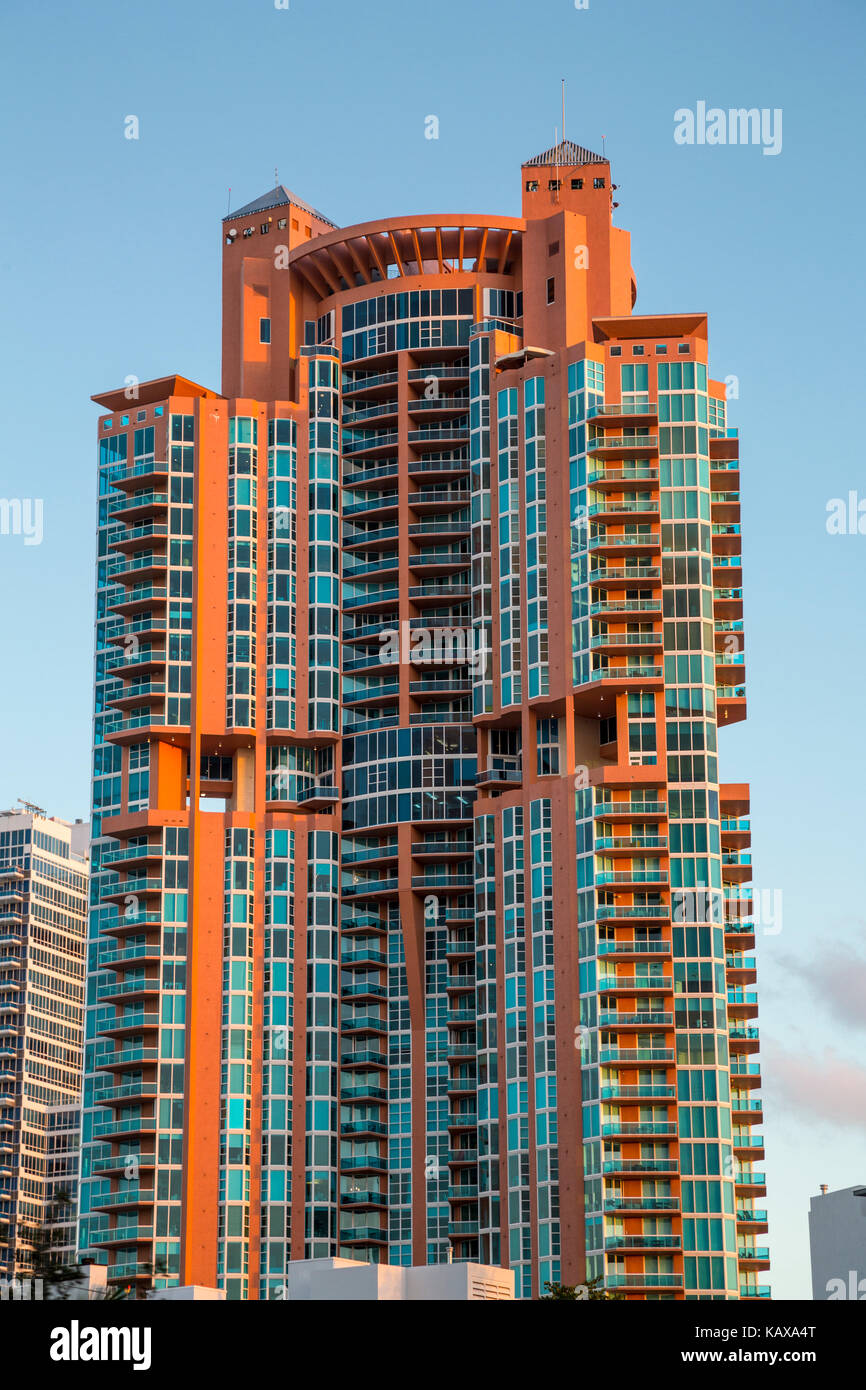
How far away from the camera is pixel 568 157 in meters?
181

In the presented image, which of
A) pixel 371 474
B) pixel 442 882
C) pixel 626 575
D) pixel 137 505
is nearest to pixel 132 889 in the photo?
pixel 442 882

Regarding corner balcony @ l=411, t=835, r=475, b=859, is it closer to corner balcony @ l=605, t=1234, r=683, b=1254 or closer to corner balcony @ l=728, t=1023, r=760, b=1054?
corner balcony @ l=728, t=1023, r=760, b=1054

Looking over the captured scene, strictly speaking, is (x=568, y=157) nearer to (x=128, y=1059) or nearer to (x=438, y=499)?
(x=438, y=499)

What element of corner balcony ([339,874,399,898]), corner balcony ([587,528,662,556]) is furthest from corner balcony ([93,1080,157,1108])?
corner balcony ([587,528,662,556])

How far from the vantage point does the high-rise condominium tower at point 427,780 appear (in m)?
152

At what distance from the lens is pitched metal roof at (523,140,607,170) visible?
180625 millimetres

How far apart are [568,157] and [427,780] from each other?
52.4 meters

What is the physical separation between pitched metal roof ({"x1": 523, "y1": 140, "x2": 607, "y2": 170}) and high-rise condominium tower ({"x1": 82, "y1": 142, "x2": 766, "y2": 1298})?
40 cm

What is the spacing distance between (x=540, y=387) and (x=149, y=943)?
5042cm

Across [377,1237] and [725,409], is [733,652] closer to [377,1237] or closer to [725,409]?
[725,409]
